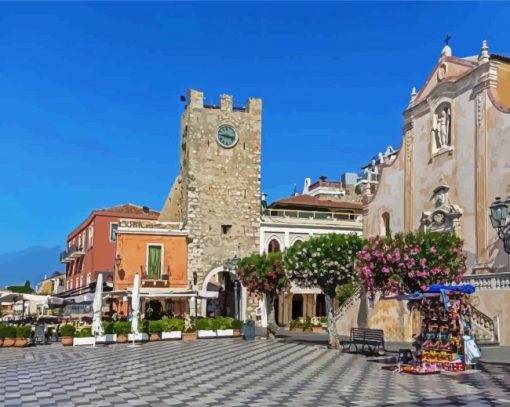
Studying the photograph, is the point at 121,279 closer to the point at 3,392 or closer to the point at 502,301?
the point at 502,301

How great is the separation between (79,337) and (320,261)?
11.3 m

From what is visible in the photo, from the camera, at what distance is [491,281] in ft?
84.7

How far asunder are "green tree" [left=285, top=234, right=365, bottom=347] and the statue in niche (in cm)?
903

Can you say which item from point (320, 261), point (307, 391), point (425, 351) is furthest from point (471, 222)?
point (307, 391)

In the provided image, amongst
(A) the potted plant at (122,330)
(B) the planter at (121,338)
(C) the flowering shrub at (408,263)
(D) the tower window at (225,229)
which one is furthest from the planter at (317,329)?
(C) the flowering shrub at (408,263)

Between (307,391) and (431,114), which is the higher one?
(431,114)

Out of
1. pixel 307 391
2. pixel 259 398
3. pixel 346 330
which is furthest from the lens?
pixel 346 330

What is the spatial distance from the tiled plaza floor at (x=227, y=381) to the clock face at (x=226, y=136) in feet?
85.9

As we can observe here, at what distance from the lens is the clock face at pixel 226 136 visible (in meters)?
47.8

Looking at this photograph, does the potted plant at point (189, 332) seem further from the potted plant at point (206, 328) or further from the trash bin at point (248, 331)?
the trash bin at point (248, 331)

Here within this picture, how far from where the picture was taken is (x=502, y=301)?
81.5 feet

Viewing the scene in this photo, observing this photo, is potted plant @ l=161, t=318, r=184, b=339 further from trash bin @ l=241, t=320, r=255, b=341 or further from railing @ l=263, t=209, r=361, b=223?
railing @ l=263, t=209, r=361, b=223

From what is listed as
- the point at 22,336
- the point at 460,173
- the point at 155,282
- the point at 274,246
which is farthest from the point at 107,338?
the point at 274,246

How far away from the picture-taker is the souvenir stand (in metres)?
17.5
